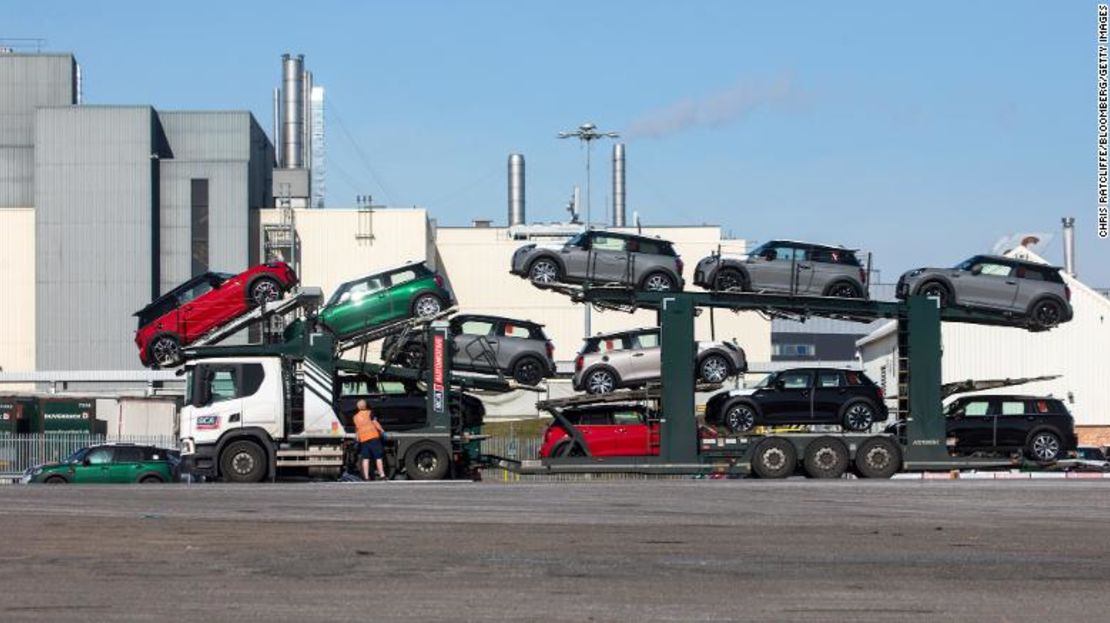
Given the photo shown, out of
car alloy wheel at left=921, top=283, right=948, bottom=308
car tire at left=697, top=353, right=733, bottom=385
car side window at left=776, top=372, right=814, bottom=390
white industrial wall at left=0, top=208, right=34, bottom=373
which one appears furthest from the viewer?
white industrial wall at left=0, top=208, right=34, bottom=373

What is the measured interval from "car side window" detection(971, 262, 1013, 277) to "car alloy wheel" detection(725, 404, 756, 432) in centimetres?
512

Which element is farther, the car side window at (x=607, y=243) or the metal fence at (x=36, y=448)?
the metal fence at (x=36, y=448)

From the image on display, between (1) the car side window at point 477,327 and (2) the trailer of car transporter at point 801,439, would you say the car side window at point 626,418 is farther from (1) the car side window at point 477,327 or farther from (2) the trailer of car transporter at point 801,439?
(1) the car side window at point 477,327

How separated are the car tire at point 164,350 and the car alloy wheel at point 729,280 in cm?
1062

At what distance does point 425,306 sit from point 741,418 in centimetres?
631

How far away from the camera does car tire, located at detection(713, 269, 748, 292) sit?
31.5 metres

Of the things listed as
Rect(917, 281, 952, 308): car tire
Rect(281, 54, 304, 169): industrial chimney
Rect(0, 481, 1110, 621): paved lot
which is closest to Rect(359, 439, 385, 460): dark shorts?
Rect(0, 481, 1110, 621): paved lot

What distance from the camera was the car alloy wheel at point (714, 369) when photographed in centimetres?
3144

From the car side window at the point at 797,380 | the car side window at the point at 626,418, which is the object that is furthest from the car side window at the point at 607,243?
the car side window at the point at 797,380

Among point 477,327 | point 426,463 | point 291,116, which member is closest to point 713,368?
point 477,327

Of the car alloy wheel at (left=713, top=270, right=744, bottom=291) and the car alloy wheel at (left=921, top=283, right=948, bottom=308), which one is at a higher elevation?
the car alloy wheel at (left=713, top=270, right=744, bottom=291)

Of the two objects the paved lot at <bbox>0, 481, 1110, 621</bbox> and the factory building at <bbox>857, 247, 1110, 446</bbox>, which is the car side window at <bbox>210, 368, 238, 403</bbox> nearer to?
the paved lot at <bbox>0, 481, 1110, 621</bbox>

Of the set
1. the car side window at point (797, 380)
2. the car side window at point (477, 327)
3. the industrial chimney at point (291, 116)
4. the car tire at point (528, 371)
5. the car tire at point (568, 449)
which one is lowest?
the car tire at point (568, 449)

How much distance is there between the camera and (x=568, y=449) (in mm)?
30453
